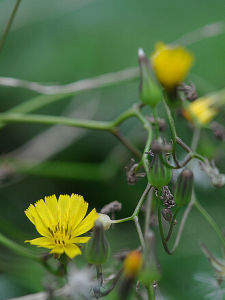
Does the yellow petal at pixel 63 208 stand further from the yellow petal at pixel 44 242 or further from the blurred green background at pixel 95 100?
the blurred green background at pixel 95 100

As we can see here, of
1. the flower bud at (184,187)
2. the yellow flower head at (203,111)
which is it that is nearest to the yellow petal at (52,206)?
the flower bud at (184,187)

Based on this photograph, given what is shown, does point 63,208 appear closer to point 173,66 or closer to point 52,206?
point 52,206

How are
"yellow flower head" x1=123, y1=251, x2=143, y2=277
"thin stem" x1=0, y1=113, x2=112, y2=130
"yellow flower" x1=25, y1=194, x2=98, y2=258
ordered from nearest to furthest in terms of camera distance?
"yellow flower head" x1=123, y1=251, x2=143, y2=277 → "yellow flower" x1=25, y1=194, x2=98, y2=258 → "thin stem" x1=0, y1=113, x2=112, y2=130

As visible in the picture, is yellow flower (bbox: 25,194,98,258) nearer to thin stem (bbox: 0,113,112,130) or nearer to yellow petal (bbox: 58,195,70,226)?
yellow petal (bbox: 58,195,70,226)

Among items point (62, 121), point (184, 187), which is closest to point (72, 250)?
point (184, 187)

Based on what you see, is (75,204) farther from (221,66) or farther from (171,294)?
(221,66)

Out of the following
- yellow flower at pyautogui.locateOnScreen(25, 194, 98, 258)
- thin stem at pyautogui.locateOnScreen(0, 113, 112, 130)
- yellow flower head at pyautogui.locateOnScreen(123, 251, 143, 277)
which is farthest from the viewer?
thin stem at pyautogui.locateOnScreen(0, 113, 112, 130)

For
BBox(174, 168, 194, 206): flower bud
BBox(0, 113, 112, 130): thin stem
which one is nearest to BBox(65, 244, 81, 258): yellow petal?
BBox(174, 168, 194, 206): flower bud
